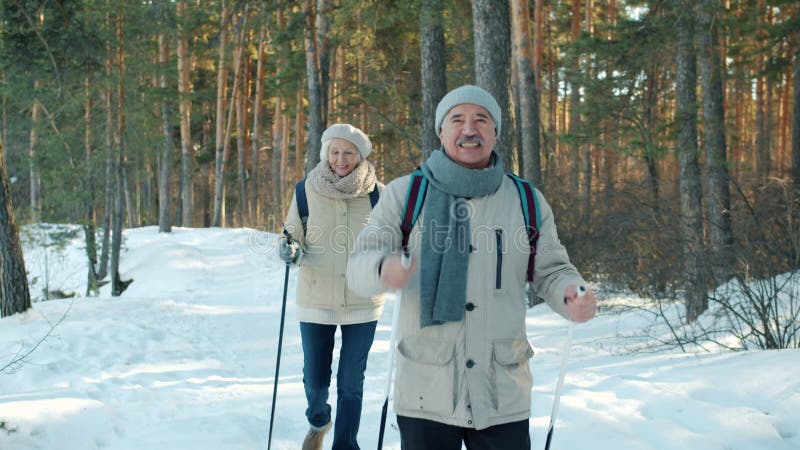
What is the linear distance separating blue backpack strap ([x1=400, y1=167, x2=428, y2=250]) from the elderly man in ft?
0.06

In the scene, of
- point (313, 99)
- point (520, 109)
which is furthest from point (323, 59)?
point (520, 109)

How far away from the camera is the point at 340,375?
4125 millimetres

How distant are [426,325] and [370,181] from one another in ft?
7.39

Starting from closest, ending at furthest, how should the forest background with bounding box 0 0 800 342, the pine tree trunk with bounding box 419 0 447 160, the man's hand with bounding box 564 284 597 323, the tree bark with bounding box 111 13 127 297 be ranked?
the man's hand with bounding box 564 284 597 323 < the forest background with bounding box 0 0 800 342 < the pine tree trunk with bounding box 419 0 447 160 < the tree bark with bounding box 111 13 127 297

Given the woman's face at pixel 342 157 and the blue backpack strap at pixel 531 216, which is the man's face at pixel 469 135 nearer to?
the blue backpack strap at pixel 531 216

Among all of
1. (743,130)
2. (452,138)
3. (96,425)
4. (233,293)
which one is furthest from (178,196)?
(452,138)

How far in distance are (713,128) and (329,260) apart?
813cm

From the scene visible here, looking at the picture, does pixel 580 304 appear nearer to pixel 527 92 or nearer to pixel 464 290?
pixel 464 290

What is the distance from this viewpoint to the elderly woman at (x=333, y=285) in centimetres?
412


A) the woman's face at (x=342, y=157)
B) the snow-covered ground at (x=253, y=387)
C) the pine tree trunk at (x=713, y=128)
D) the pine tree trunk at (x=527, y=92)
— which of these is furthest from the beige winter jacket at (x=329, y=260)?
the pine tree trunk at (x=527, y=92)

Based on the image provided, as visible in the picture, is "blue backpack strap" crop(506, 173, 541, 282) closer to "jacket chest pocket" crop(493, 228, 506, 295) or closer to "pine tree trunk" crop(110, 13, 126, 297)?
"jacket chest pocket" crop(493, 228, 506, 295)

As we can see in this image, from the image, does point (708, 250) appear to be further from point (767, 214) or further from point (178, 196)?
point (178, 196)

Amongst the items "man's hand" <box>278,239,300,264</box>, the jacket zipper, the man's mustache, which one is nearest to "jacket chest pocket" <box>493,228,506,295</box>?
the jacket zipper

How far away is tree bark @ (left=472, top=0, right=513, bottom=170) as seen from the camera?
8.30 meters
